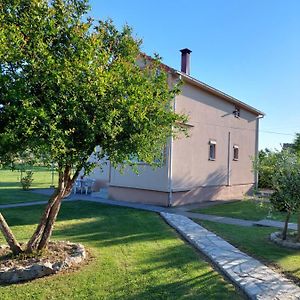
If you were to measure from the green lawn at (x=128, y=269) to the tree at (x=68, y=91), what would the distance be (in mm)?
1684

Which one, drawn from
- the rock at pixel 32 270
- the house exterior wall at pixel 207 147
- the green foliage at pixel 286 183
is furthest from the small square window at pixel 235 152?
the rock at pixel 32 270

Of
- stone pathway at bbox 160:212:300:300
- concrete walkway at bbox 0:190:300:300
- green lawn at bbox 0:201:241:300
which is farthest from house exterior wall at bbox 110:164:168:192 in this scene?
stone pathway at bbox 160:212:300:300

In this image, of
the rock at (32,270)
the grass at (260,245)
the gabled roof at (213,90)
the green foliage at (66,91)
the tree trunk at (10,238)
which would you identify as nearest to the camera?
the green foliage at (66,91)

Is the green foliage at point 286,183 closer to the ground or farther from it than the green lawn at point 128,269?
farther from it

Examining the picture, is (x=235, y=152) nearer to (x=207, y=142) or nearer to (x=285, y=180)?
(x=207, y=142)

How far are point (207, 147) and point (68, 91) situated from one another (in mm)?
13849

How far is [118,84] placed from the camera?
19.4 feet

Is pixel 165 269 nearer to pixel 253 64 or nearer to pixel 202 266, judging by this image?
pixel 202 266

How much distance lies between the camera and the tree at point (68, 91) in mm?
5332

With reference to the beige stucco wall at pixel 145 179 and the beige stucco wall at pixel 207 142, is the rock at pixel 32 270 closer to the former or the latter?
the beige stucco wall at pixel 145 179

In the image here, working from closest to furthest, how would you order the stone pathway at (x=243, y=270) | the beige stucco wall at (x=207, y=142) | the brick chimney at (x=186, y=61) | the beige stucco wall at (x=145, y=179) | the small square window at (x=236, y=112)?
the stone pathway at (x=243, y=270) → the beige stucco wall at (x=145, y=179) → the beige stucco wall at (x=207, y=142) → the brick chimney at (x=186, y=61) → the small square window at (x=236, y=112)

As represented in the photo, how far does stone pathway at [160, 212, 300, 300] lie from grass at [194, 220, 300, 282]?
35 cm

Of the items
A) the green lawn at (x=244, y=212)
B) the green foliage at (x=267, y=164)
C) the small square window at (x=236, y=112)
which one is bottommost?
the green lawn at (x=244, y=212)

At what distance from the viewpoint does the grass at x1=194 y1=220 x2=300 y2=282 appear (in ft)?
23.6
